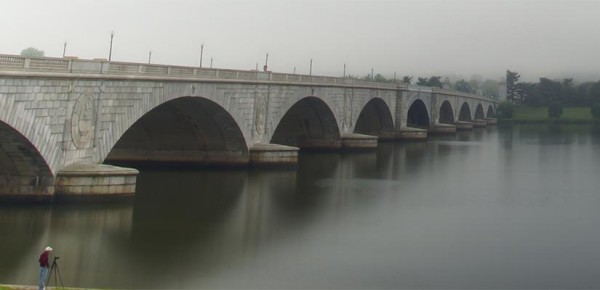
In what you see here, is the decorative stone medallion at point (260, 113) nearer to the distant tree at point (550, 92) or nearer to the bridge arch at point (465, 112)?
the bridge arch at point (465, 112)

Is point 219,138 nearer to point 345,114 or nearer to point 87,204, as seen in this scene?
point 87,204

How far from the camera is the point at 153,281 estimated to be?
53.6ft

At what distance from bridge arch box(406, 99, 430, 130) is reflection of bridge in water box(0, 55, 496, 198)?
764 inches

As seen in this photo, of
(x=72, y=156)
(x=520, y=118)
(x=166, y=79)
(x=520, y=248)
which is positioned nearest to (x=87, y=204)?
(x=72, y=156)

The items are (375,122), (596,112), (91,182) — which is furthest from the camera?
(596,112)

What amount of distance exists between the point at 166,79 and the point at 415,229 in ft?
51.5

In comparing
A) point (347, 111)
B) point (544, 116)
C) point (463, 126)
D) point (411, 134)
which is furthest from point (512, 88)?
point (347, 111)

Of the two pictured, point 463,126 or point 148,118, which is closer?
point 148,118

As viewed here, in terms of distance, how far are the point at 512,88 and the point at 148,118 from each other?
159 meters

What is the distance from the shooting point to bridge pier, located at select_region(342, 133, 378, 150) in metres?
60.5

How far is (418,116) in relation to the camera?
320 ft

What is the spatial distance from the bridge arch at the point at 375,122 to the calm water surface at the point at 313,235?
1430 inches

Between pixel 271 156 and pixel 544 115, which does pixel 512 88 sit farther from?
pixel 271 156

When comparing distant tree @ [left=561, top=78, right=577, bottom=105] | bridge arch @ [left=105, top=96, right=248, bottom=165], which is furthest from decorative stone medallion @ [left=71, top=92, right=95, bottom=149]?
distant tree @ [left=561, top=78, right=577, bottom=105]
